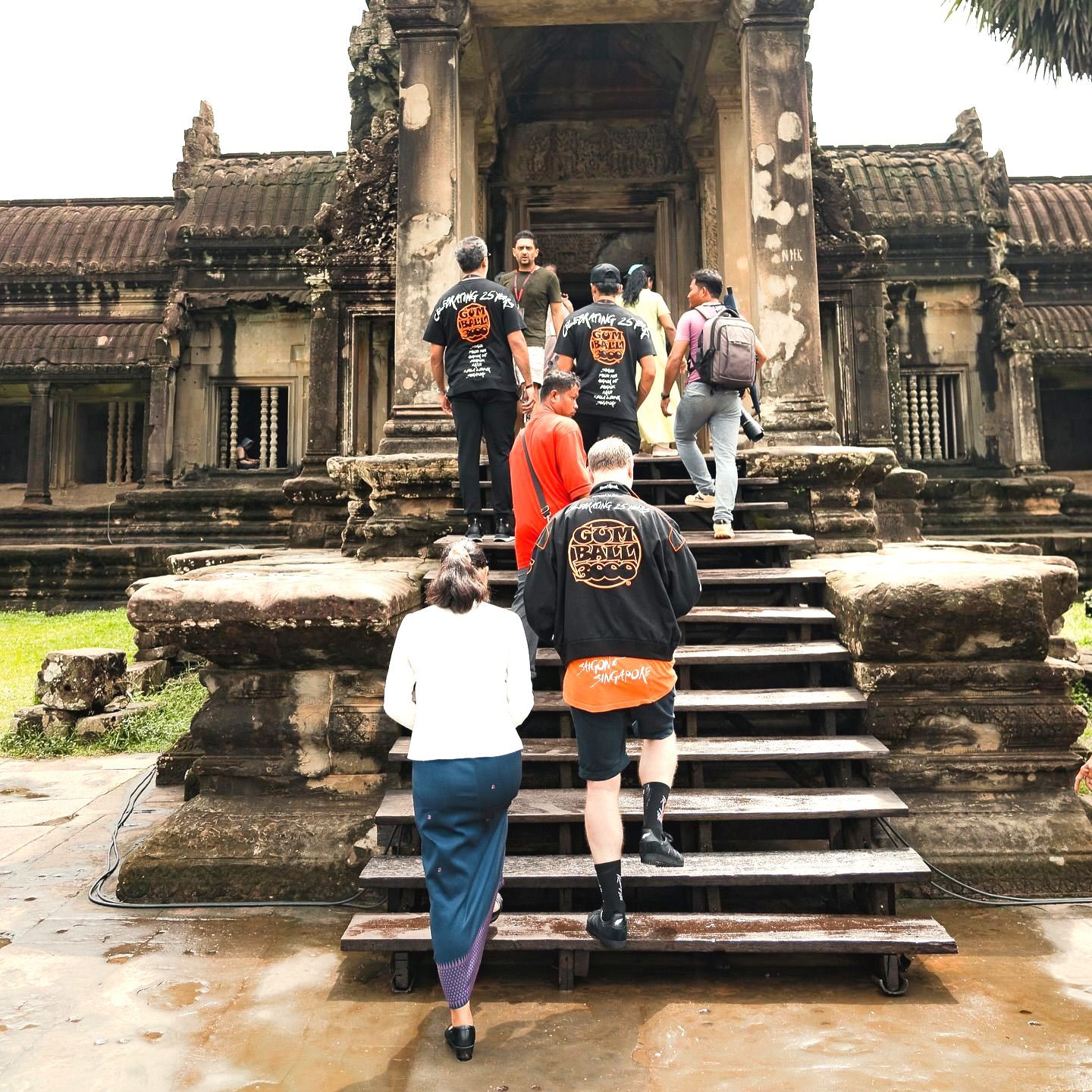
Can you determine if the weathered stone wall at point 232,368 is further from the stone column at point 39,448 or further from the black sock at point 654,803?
the black sock at point 654,803

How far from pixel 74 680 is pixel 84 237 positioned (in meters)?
13.2

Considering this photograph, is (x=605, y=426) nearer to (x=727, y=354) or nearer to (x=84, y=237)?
(x=727, y=354)

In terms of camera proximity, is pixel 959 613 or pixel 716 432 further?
pixel 716 432

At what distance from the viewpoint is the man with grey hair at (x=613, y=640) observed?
316 centimetres

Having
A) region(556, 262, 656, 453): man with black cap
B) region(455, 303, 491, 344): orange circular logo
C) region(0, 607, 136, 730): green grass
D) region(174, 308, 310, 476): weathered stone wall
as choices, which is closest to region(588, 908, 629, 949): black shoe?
region(556, 262, 656, 453): man with black cap

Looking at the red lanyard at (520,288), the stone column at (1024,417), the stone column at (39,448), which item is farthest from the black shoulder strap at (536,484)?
the stone column at (39,448)

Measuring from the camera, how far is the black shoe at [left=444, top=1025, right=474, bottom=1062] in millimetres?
2656

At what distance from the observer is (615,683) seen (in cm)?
318

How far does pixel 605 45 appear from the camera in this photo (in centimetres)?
1038

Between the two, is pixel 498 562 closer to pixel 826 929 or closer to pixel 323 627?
pixel 323 627

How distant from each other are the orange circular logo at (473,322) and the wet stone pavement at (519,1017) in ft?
10.2

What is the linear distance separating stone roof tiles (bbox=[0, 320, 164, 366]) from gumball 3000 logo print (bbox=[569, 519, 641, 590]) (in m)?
15.0

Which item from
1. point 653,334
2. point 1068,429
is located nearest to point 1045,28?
point 1068,429

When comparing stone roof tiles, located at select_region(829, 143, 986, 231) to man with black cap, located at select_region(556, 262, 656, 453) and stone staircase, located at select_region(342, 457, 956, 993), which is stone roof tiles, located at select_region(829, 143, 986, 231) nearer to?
man with black cap, located at select_region(556, 262, 656, 453)
